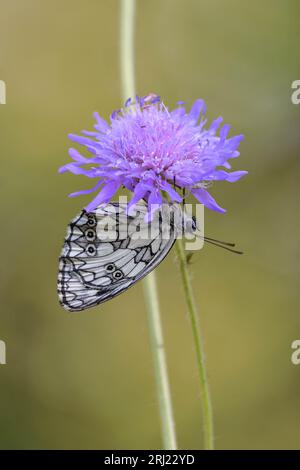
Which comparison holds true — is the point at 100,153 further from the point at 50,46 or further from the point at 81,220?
the point at 50,46

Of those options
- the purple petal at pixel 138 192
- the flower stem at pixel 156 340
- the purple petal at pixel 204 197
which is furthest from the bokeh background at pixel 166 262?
the purple petal at pixel 138 192

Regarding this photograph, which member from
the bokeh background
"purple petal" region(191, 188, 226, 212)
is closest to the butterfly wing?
"purple petal" region(191, 188, 226, 212)

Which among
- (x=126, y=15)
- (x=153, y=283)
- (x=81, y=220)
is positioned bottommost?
(x=153, y=283)

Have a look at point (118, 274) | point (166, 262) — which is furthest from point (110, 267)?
point (166, 262)

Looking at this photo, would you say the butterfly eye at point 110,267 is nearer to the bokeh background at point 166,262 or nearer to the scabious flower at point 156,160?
the scabious flower at point 156,160

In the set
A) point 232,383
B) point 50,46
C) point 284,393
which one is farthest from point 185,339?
point 50,46
